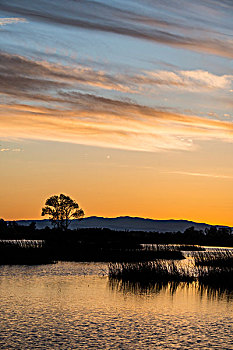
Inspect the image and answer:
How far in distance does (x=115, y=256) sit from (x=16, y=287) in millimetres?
26796

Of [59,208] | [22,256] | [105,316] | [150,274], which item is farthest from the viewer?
[59,208]

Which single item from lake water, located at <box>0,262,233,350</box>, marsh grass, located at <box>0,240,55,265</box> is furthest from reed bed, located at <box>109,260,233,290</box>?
marsh grass, located at <box>0,240,55,265</box>

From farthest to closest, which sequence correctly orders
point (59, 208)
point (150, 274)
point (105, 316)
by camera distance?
point (59, 208) < point (150, 274) < point (105, 316)

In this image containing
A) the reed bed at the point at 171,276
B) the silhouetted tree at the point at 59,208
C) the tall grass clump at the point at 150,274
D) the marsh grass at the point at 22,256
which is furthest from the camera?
the silhouetted tree at the point at 59,208

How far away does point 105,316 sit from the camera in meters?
23.3

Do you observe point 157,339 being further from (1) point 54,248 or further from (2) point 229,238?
(2) point 229,238

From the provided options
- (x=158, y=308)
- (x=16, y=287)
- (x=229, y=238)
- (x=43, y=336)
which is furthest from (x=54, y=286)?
(x=229, y=238)

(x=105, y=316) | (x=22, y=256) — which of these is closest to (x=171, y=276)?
(x=105, y=316)

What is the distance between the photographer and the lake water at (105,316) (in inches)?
728

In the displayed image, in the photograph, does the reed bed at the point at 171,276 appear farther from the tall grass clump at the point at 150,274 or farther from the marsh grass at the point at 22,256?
the marsh grass at the point at 22,256

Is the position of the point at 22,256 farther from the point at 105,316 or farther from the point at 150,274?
the point at 105,316

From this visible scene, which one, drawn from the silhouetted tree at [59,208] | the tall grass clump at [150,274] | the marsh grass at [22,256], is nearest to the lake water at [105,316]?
the tall grass clump at [150,274]

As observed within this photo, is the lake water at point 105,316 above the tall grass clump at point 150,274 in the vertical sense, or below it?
below

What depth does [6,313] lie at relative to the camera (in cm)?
2256
